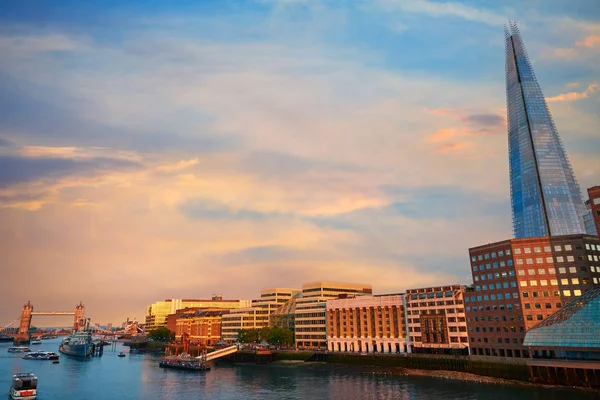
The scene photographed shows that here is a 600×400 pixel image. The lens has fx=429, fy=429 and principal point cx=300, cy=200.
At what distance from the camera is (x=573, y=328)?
104000 millimetres

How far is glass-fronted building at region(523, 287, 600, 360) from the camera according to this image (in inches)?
3939

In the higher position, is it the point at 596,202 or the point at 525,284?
the point at 596,202

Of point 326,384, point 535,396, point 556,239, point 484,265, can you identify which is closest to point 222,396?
point 326,384

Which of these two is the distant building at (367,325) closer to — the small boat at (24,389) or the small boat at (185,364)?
the small boat at (185,364)

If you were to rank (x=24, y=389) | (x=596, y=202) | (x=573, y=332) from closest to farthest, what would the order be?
(x=24, y=389)
(x=573, y=332)
(x=596, y=202)

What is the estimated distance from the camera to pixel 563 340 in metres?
105

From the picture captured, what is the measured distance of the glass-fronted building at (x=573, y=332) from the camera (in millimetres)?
100062

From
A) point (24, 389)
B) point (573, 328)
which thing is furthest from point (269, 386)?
point (573, 328)

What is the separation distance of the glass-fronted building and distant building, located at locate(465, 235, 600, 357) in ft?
44.3

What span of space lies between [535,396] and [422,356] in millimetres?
57259

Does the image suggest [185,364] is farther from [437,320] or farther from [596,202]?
[596,202]

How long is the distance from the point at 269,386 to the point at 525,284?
81.7 metres

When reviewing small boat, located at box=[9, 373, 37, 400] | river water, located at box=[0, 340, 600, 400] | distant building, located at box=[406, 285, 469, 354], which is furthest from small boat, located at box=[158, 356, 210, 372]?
distant building, located at box=[406, 285, 469, 354]

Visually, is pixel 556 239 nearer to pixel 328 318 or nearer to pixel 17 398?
pixel 328 318
